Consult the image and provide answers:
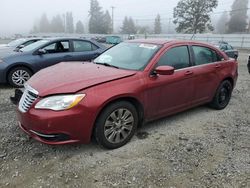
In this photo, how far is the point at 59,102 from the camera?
129 inches

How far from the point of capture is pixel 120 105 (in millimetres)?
3672

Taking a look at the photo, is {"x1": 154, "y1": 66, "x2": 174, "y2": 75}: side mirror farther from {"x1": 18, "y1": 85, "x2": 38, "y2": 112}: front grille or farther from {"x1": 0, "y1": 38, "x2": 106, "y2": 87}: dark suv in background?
{"x1": 0, "y1": 38, "x2": 106, "y2": 87}: dark suv in background

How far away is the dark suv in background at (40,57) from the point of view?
700cm

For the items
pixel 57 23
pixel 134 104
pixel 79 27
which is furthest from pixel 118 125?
pixel 57 23

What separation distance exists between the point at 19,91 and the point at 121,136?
1687 mm

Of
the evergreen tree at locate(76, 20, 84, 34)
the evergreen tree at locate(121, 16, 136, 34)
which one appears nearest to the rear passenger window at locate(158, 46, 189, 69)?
the evergreen tree at locate(121, 16, 136, 34)

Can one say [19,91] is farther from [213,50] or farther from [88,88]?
[213,50]

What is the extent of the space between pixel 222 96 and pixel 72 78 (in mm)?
3461

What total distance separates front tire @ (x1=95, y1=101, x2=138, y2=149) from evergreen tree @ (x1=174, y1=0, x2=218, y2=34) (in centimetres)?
5730

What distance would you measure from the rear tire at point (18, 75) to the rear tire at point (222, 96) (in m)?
4.81

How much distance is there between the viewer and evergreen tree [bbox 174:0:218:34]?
5816cm

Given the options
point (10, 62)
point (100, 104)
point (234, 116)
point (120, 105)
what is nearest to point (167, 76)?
point (120, 105)

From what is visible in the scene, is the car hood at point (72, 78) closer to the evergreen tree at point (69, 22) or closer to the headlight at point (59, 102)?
the headlight at point (59, 102)

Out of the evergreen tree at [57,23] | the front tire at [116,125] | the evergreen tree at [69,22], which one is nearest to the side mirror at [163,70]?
the front tire at [116,125]
